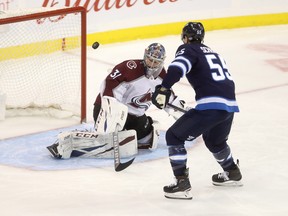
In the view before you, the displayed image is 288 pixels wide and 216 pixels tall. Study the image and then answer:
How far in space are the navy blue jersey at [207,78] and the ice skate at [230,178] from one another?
43 cm

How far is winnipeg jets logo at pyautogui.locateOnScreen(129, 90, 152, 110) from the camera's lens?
4797mm

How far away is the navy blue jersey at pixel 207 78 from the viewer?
3949mm

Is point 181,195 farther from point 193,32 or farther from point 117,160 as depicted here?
point 193,32

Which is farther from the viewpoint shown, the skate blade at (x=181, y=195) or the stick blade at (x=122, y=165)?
the stick blade at (x=122, y=165)

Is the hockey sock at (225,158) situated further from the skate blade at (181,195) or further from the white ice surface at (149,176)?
the skate blade at (181,195)

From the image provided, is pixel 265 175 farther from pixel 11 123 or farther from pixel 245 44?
pixel 245 44

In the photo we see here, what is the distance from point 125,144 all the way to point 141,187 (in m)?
0.55

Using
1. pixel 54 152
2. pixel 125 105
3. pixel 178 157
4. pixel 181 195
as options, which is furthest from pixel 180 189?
pixel 54 152

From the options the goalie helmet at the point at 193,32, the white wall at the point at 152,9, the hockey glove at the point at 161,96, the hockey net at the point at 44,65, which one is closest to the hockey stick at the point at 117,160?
the hockey glove at the point at 161,96

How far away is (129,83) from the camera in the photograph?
4.72 meters

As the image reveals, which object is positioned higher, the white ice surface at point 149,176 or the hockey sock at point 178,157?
the hockey sock at point 178,157

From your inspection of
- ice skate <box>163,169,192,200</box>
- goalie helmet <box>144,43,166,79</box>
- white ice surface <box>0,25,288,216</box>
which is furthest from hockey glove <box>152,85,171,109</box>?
goalie helmet <box>144,43,166,79</box>

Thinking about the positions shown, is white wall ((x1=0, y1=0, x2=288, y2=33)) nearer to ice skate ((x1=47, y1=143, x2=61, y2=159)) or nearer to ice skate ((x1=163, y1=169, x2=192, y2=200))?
ice skate ((x1=47, y1=143, x2=61, y2=159))

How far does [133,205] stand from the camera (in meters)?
3.98
